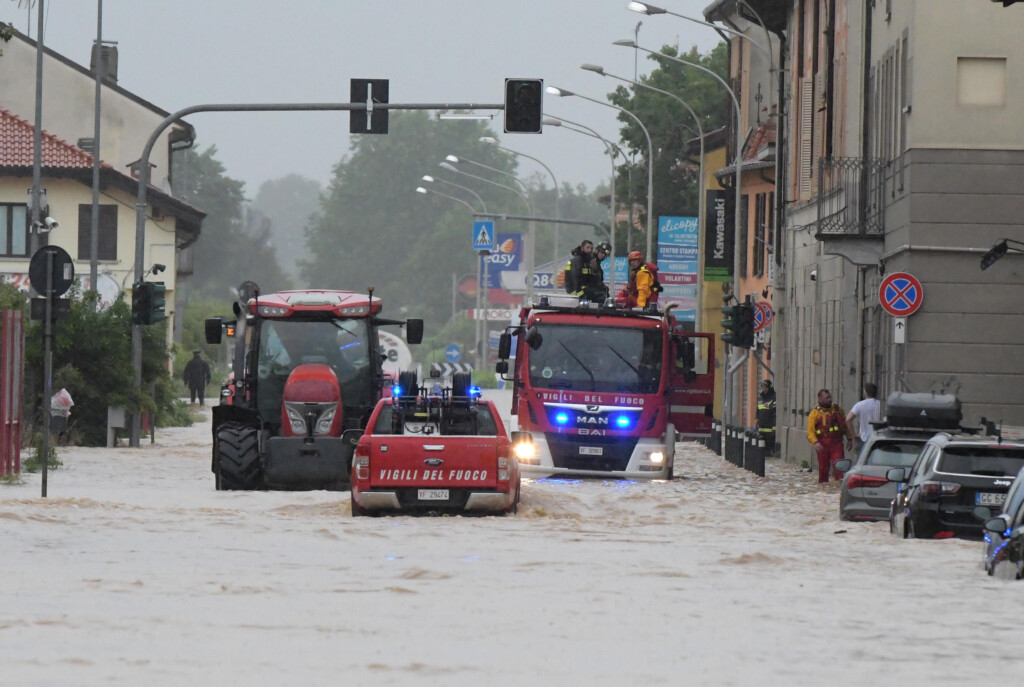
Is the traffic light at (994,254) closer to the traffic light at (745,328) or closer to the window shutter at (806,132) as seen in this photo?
the traffic light at (745,328)

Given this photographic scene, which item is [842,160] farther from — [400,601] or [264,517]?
[400,601]

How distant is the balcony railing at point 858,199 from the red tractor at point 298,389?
9.71m

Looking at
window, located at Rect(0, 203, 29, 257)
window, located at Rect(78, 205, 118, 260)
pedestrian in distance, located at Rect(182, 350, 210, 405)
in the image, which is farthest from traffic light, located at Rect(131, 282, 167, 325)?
pedestrian in distance, located at Rect(182, 350, 210, 405)

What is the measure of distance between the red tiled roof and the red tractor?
38.4 m

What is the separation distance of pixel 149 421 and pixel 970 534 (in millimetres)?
30052

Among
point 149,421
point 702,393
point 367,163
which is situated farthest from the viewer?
point 367,163

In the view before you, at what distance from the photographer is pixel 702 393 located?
3478cm

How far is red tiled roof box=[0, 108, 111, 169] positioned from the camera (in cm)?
6631

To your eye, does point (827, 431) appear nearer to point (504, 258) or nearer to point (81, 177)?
point (81, 177)

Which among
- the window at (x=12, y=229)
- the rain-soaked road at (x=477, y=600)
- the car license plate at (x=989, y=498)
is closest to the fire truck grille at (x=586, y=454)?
the rain-soaked road at (x=477, y=600)

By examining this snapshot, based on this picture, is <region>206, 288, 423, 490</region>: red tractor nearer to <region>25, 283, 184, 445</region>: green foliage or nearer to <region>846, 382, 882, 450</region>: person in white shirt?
<region>846, 382, 882, 450</region>: person in white shirt

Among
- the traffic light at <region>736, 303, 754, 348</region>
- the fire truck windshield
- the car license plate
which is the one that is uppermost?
the traffic light at <region>736, 303, 754, 348</region>

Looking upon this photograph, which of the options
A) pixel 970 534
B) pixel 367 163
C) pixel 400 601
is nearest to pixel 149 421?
pixel 970 534

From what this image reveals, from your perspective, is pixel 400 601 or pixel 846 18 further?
pixel 846 18
